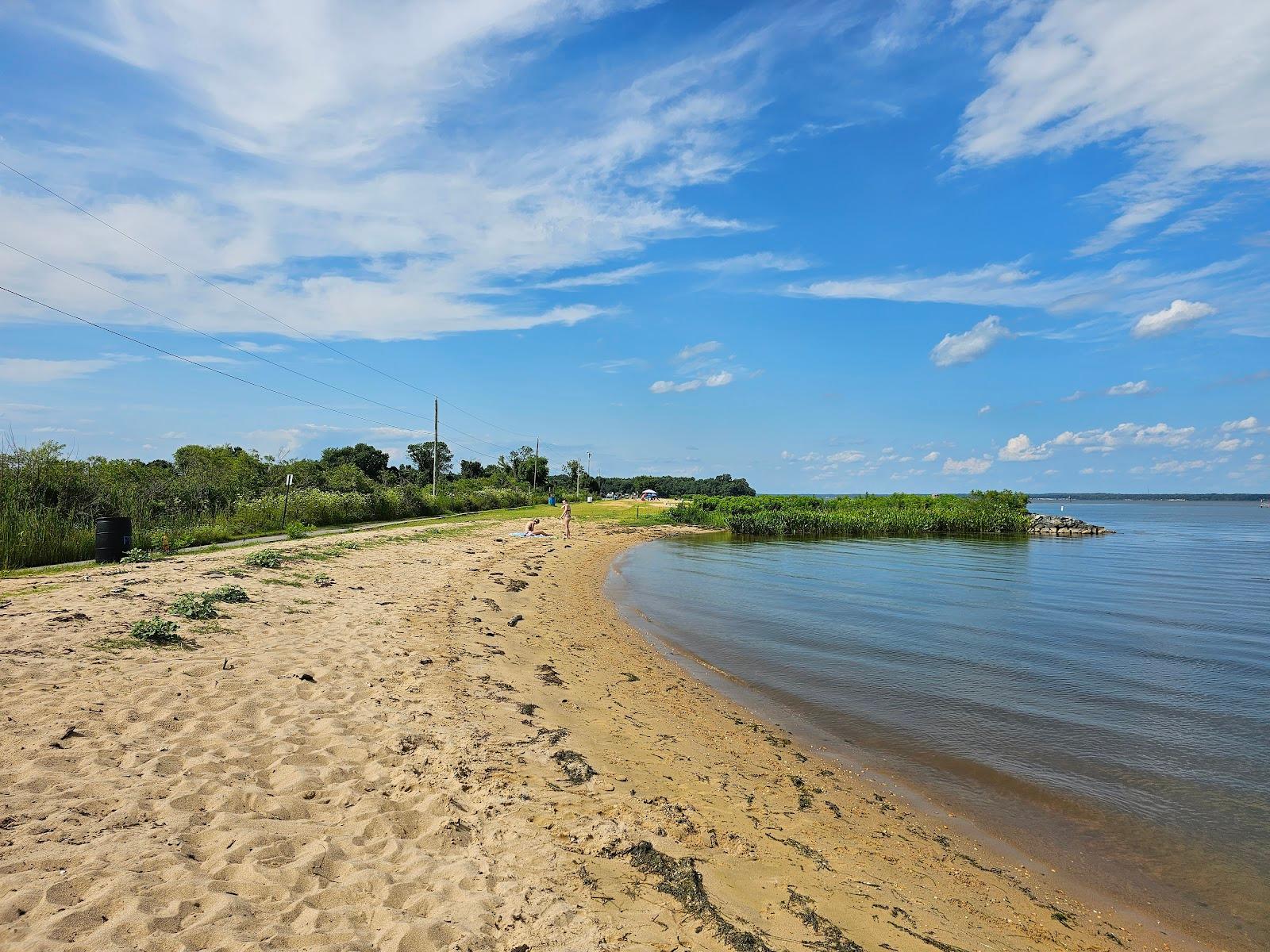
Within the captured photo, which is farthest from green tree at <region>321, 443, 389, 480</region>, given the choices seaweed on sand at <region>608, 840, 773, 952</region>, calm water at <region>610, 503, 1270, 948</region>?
seaweed on sand at <region>608, 840, 773, 952</region>

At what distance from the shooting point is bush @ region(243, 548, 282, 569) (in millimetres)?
14047

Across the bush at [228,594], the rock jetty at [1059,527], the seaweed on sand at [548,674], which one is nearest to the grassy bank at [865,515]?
the rock jetty at [1059,527]

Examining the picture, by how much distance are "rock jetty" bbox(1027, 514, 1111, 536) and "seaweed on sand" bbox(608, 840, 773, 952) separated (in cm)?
6073

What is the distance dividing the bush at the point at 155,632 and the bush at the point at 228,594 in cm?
194

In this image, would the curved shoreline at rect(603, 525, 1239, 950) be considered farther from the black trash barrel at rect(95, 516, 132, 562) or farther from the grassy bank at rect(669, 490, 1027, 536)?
the grassy bank at rect(669, 490, 1027, 536)

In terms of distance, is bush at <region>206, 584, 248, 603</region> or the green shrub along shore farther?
the green shrub along shore

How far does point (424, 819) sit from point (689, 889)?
1985 millimetres

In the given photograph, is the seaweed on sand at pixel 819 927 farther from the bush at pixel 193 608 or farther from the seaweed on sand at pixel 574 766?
the bush at pixel 193 608

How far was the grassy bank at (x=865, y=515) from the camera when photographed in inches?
2015

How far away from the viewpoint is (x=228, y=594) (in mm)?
10578

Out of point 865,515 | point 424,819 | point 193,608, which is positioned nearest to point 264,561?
point 193,608

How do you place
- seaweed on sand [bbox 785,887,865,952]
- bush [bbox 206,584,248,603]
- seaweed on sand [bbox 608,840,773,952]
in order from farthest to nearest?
bush [bbox 206,584,248,603]
seaweed on sand [bbox 785,887,865,952]
seaweed on sand [bbox 608,840,773,952]

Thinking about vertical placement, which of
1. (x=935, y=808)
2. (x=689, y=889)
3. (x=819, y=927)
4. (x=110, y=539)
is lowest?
(x=935, y=808)

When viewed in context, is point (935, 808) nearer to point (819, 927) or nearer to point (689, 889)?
point (819, 927)
